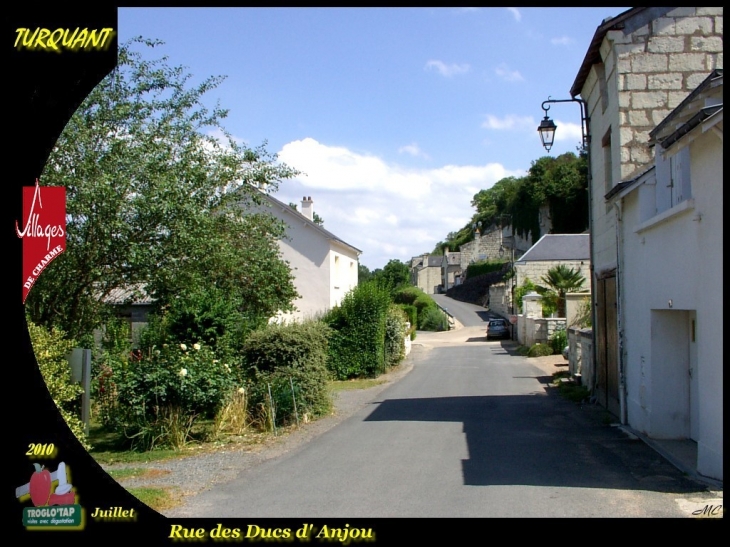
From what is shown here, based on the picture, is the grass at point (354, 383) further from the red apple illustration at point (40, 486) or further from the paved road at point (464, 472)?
the red apple illustration at point (40, 486)

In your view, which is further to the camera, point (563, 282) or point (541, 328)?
point (563, 282)

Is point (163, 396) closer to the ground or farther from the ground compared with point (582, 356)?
closer to the ground

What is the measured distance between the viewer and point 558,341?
1168 inches

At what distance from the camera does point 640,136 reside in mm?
11898

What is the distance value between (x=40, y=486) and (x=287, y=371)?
26.4 feet

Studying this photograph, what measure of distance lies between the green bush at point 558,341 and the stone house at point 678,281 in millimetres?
17787

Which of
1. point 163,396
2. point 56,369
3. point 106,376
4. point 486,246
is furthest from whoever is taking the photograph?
point 486,246

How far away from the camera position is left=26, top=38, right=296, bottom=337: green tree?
9.24 m

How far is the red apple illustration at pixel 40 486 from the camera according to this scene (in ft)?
17.6

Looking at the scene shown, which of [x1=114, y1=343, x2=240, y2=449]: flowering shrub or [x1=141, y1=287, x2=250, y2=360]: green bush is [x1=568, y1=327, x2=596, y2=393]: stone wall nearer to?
[x1=141, y1=287, x2=250, y2=360]: green bush

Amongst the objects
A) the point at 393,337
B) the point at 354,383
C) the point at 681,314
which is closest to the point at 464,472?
the point at 681,314

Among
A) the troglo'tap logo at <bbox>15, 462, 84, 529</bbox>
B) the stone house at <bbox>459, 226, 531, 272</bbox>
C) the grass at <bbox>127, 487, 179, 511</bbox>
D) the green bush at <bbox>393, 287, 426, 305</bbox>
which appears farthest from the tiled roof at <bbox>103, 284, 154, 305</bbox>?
the stone house at <bbox>459, 226, 531, 272</bbox>

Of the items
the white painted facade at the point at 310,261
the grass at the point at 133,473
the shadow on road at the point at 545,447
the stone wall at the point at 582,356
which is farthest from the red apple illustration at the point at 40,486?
the white painted facade at the point at 310,261

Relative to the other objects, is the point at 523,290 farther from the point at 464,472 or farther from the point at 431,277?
the point at 431,277
